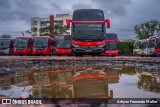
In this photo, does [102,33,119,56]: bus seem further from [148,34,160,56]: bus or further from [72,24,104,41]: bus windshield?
[72,24,104,41]: bus windshield

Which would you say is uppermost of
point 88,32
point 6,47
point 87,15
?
point 87,15

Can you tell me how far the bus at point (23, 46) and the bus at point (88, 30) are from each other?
35.6 ft

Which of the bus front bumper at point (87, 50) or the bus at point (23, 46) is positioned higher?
the bus at point (23, 46)

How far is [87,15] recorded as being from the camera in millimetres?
18281

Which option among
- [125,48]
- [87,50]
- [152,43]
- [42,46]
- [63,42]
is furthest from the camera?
[125,48]

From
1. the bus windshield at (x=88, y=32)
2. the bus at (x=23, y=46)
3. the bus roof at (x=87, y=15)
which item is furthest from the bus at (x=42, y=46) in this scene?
the bus roof at (x=87, y=15)

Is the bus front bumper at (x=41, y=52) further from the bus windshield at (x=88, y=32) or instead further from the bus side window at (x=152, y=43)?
the bus windshield at (x=88, y=32)

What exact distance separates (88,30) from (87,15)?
3.12ft

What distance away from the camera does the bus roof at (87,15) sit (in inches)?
717

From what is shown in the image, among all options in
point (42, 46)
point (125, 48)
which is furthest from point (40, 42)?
point (125, 48)

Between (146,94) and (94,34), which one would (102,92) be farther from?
(94,34)

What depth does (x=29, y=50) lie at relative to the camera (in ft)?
95.5

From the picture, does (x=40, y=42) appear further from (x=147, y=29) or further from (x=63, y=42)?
(x=147, y=29)

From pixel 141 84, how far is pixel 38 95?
1523 millimetres
